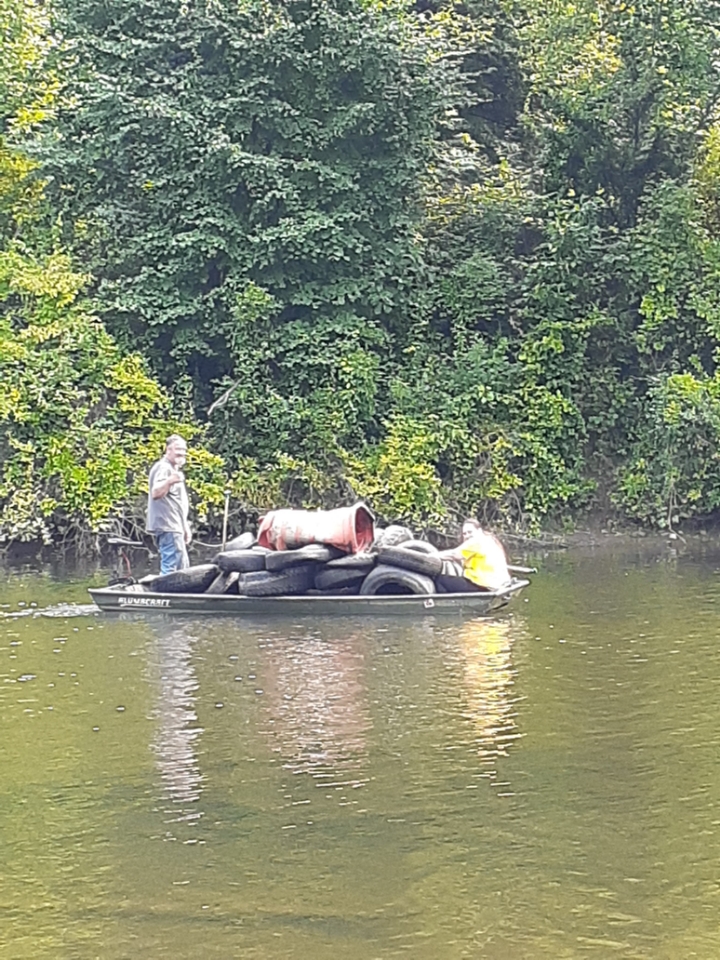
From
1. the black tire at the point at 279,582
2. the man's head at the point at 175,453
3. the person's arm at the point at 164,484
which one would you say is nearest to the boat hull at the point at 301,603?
the black tire at the point at 279,582

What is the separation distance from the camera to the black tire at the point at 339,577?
16359mm

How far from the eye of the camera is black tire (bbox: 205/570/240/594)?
54.4ft

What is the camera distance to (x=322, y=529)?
16.5 meters

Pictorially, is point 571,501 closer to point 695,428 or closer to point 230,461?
point 695,428

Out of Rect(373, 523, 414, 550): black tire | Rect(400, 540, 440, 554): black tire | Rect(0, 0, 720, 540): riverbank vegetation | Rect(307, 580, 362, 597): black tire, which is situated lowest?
Rect(307, 580, 362, 597): black tire

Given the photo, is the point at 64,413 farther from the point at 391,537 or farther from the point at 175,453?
the point at 391,537

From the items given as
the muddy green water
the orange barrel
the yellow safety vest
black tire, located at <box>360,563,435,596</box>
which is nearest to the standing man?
the orange barrel

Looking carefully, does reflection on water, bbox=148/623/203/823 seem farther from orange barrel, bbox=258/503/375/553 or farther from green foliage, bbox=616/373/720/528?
green foliage, bbox=616/373/720/528

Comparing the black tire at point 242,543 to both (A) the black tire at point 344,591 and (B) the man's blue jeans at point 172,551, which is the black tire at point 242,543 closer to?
(B) the man's blue jeans at point 172,551

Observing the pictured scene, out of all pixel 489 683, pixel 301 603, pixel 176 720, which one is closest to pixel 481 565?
pixel 301 603

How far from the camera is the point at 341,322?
81.1ft

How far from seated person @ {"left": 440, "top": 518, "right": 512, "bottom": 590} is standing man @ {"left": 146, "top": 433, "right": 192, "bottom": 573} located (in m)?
3.20

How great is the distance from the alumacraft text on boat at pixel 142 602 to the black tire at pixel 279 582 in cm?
87

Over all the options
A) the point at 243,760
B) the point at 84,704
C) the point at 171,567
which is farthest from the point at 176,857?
the point at 171,567
